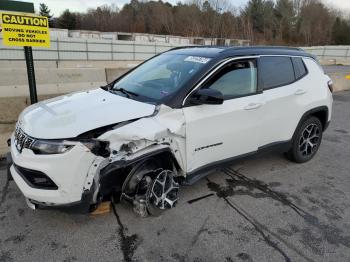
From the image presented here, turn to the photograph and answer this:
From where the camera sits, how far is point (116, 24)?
82.5m

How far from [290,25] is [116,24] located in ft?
154

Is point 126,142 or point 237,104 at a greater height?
point 237,104

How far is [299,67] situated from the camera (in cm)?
425

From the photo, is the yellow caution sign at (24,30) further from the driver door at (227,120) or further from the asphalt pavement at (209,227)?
the driver door at (227,120)

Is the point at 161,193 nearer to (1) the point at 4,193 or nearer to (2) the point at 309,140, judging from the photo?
(1) the point at 4,193

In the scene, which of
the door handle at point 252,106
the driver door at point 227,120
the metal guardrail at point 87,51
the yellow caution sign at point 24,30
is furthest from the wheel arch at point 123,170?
the metal guardrail at point 87,51

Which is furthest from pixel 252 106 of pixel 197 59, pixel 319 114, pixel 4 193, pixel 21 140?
pixel 4 193

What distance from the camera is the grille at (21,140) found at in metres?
2.53

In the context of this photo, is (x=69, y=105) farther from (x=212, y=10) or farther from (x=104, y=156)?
(x=212, y=10)

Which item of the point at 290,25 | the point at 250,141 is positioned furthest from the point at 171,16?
the point at 250,141

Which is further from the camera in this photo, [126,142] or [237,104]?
[237,104]

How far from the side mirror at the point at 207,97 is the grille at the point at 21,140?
1550mm

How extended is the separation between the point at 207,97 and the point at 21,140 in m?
1.80

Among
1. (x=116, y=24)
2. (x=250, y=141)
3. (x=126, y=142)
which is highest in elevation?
(x=116, y=24)
